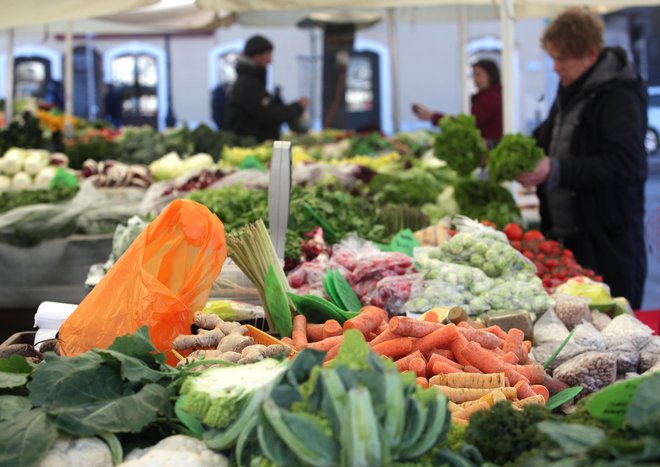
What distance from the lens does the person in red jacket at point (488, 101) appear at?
28.1 feet

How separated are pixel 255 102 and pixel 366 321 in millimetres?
7291

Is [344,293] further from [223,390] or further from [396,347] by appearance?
[223,390]

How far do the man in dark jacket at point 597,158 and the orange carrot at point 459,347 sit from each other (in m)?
2.44

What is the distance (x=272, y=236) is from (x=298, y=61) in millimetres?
18518

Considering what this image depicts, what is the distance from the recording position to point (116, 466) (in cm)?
192

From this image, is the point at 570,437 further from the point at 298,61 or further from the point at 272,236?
the point at 298,61

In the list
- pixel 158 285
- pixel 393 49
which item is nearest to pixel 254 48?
pixel 393 49

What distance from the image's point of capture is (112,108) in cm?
2162

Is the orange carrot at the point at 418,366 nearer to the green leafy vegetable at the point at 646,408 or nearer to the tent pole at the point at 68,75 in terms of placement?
the green leafy vegetable at the point at 646,408

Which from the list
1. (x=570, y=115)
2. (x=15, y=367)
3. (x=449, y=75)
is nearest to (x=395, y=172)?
(x=570, y=115)

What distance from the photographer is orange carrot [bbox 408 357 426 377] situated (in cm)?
261

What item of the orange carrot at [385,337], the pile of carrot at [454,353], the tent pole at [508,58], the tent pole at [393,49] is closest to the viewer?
the pile of carrot at [454,353]

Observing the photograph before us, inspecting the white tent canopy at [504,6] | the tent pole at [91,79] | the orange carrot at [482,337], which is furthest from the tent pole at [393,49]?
the tent pole at [91,79]

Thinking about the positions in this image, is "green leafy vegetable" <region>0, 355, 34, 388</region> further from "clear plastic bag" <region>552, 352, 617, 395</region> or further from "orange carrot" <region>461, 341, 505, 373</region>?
"clear plastic bag" <region>552, 352, 617, 395</region>
